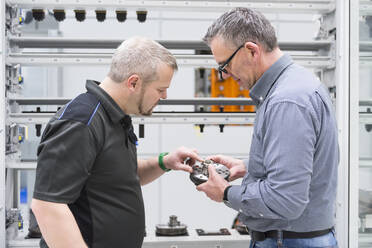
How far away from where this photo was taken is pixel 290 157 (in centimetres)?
134

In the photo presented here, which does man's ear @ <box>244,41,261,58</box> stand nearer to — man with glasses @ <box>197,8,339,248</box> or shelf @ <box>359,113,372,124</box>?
man with glasses @ <box>197,8,339,248</box>

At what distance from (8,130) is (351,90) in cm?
212

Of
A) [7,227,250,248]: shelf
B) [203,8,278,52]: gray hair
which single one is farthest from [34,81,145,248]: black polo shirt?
[7,227,250,248]: shelf

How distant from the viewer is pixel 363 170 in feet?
9.23

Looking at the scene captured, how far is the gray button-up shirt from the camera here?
135cm

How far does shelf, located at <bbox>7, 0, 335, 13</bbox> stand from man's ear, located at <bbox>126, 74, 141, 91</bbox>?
3.77ft

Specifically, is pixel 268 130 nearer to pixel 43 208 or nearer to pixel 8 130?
pixel 43 208

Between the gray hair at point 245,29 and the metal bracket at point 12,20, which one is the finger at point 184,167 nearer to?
the gray hair at point 245,29

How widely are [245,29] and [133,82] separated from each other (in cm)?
46

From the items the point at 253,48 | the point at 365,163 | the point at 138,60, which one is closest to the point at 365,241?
the point at 365,163

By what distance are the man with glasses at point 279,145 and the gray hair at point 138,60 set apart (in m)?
0.26

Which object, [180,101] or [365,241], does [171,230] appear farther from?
[365,241]

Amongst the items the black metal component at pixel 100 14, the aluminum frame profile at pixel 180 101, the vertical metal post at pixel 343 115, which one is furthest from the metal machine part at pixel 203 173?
the black metal component at pixel 100 14

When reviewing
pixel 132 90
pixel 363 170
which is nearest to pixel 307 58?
pixel 363 170
